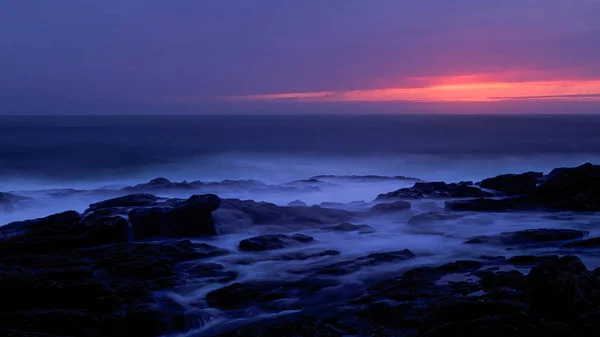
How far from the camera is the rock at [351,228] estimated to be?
39.5 feet

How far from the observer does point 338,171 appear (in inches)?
1400

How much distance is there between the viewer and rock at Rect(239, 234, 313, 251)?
10227mm

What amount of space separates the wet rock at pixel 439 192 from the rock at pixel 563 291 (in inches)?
424

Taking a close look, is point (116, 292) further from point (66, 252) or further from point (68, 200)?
point (68, 200)

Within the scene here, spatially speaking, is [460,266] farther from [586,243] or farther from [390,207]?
[390,207]

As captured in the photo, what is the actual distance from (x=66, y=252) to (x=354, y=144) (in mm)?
47608

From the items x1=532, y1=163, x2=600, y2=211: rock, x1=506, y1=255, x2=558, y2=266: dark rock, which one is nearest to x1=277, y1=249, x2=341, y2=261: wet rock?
x1=506, y1=255, x2=558, y2=266: dark rock

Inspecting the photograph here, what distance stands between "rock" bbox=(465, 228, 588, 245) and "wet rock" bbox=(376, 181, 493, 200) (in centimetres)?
611

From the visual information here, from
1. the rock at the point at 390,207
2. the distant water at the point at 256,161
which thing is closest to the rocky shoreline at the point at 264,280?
the rock at the point at 390,207

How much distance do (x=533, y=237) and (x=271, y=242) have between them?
5106 millimetres

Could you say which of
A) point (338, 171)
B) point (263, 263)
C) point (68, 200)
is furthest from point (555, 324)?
point (338, 171)

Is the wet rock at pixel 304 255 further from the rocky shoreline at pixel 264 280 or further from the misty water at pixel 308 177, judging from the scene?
the misty water at pixel 308 177

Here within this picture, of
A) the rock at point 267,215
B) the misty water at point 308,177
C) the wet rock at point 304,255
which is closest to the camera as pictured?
the misty water at point 308,177

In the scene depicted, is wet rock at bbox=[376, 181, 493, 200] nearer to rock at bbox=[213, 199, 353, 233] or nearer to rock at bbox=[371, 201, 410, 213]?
rock at bbox=[371, 201, 410, 213]
